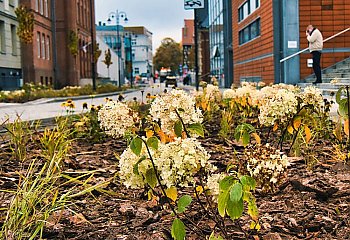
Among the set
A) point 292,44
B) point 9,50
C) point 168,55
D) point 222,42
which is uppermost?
point 168,55

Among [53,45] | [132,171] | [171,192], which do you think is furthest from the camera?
[53,45]

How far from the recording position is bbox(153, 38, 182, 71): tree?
12725 centimetres

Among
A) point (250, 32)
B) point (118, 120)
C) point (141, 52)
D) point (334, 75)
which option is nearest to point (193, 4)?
point (334, 75)

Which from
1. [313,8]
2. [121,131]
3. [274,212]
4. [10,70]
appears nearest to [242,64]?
[313,8]

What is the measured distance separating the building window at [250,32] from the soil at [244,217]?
27.1 m

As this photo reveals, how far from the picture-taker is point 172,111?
177 inches

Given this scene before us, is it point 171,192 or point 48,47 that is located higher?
point 48,47

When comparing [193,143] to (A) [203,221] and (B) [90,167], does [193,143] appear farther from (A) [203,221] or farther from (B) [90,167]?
(B) [90,167]

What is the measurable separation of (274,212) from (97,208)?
1067 millimetres

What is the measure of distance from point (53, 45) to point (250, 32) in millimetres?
24673

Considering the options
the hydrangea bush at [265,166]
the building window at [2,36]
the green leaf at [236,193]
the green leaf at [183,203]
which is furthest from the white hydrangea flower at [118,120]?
the building window at [2,36]

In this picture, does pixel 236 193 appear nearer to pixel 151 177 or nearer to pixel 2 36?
pixel 151 177

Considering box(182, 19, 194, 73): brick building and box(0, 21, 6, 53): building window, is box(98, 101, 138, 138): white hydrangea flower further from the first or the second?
box(182, 19, 194, 73): brick building

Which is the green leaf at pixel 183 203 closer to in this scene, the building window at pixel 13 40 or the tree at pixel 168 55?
the building window at pixel 13 40
